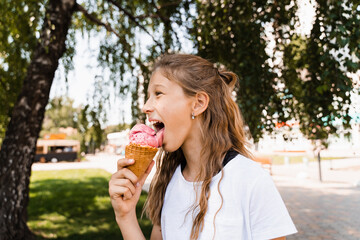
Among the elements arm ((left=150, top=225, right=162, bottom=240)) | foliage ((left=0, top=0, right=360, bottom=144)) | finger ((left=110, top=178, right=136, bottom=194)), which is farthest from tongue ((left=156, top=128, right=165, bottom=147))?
foliage ((left=0, top=0, right=360, bottom=144))

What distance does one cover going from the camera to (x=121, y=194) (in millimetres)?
1474

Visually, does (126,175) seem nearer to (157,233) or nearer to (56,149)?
(157,233)

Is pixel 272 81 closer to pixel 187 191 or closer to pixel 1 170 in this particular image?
pixel 187 191

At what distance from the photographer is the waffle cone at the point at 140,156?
5.12ft

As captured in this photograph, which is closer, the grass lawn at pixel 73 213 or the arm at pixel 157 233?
the arm at pixel 157 233

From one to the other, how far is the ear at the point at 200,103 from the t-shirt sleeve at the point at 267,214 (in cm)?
40

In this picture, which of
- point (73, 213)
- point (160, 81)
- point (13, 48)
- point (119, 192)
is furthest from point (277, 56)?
point (73, 213)

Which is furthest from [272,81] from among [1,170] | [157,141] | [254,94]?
[1,170]

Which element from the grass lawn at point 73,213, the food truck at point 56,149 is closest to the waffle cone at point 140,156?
the grass lawn at point 73,213

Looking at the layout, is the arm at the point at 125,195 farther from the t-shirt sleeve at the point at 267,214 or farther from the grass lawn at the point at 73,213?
the grass lawn at the point at 73,213

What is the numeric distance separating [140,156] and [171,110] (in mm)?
295

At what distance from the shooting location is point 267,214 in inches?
49.3

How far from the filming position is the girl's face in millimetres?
1438

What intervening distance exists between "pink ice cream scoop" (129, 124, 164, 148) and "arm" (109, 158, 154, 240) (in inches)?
4.8
